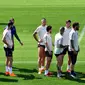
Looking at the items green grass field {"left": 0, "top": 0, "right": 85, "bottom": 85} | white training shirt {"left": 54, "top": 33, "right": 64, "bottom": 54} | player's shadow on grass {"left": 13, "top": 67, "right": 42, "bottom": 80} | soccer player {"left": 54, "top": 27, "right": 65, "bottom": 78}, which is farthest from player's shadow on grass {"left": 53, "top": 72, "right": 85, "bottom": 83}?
white training shirt {"left": 54, "top": 33, "right": 64, "bottom": 54}

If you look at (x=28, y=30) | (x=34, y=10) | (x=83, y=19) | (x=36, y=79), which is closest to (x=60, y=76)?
(x=36, y=79)

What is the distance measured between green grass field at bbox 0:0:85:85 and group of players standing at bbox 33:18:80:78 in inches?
16.2

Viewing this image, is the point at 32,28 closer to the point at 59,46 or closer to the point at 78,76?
the point at 78,76

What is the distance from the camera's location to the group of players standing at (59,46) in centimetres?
1475

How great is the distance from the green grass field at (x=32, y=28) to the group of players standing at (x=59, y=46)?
0.41m

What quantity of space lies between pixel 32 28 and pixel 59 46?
41.5 ft

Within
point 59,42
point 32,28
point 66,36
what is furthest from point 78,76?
point 32,28

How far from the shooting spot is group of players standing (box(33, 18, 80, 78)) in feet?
48.4

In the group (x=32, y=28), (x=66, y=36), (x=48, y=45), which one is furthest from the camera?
(x=32, y=28)

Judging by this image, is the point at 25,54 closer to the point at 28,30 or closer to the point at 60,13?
the point at 28,30

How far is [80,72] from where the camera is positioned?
15.9m

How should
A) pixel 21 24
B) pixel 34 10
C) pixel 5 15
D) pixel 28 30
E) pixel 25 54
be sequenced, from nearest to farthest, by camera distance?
1. pixel 25 54
2. pixel 28 30
3. pixel 21 24
4. pixel 5 15
5. pixel 34 10

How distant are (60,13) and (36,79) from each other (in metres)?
20.5

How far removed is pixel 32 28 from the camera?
89.4 ft
